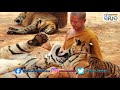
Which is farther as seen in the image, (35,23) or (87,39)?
(35,23)

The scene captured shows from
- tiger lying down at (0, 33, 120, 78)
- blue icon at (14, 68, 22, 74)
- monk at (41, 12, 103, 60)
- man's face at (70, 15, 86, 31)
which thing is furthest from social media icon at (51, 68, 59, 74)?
man's face at (70, 15, 86, 31)

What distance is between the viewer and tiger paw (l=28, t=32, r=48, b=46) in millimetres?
3830

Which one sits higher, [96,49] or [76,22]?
[76,22]

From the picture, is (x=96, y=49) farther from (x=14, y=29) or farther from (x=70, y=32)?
(x=14, y=29)

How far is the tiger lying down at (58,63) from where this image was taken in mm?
3775

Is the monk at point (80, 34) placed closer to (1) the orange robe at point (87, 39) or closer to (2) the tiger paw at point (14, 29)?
(1) the orange robe at point (87, 39)

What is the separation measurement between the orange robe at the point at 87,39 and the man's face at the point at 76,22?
2.7 inches

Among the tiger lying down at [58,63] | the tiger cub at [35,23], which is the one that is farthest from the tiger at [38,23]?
the tiger lying down at [58,63]

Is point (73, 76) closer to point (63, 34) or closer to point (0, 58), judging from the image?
point (63, 34)

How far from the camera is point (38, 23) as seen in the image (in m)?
3.93

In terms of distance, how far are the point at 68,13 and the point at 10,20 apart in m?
0.72

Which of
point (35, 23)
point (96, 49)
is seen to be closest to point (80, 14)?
point (96, 49)

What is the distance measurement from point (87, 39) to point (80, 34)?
0.10 meters

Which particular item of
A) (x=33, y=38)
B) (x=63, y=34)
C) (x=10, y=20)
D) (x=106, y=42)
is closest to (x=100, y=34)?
(x=106, y=42)
